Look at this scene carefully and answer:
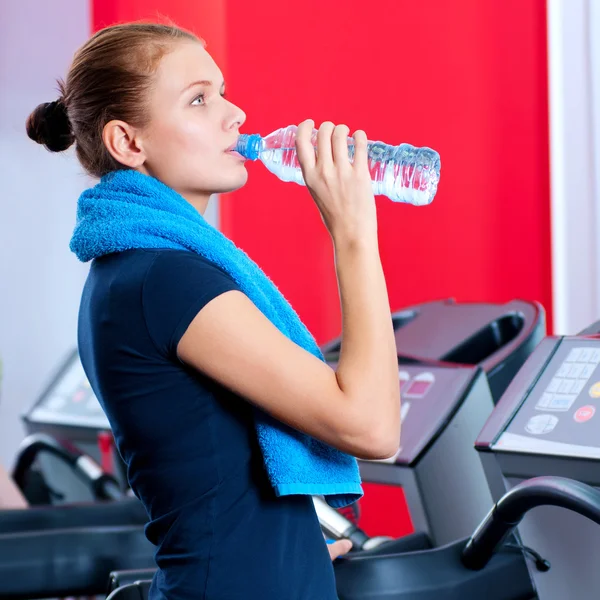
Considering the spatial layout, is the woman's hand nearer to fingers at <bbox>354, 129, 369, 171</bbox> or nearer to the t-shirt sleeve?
fingers at <bbox>354, 129, 369, 171</bbox>

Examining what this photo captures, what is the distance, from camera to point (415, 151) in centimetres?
125

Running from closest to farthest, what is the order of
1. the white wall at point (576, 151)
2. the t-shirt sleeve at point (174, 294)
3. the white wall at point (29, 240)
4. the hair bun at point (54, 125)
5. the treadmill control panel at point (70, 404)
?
the t-shirt sleeve at point (174, 294) → the hair bun at point (54, 125) → the white wall at point (576, 151) → the treadmill control panel at point (70, 404) → the white wall at point (29, 240)

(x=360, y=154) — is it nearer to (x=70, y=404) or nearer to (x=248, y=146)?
(x=248, y=146)

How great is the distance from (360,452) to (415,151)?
1.54 ft

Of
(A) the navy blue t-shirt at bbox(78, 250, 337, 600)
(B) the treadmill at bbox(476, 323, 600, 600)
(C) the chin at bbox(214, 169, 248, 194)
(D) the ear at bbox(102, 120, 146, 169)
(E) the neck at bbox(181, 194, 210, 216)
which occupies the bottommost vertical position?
(B) the treadmill at bbox(476, 323, 600, 600)

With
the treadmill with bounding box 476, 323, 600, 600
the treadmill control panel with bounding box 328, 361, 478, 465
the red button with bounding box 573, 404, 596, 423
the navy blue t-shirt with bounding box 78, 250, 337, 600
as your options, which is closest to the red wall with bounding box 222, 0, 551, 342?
the treadmill control panel with bounding box 328, 361, 478, 465

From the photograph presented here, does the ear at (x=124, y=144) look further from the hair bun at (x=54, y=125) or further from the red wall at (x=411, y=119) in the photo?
the red wall at (x=411, y=119)

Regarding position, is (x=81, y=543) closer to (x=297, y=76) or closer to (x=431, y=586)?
(x=431, y=586)

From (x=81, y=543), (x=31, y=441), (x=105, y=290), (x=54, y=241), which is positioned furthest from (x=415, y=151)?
(x=54, y=241)

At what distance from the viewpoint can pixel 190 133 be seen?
103cm

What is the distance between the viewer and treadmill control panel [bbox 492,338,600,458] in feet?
3.86

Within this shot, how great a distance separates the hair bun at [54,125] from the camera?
1161 mm

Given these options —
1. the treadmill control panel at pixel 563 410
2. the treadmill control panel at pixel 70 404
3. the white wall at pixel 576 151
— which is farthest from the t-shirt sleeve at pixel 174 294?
the treadmill control panel at pixel 70 404

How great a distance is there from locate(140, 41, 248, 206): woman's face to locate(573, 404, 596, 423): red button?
0.51 meters
